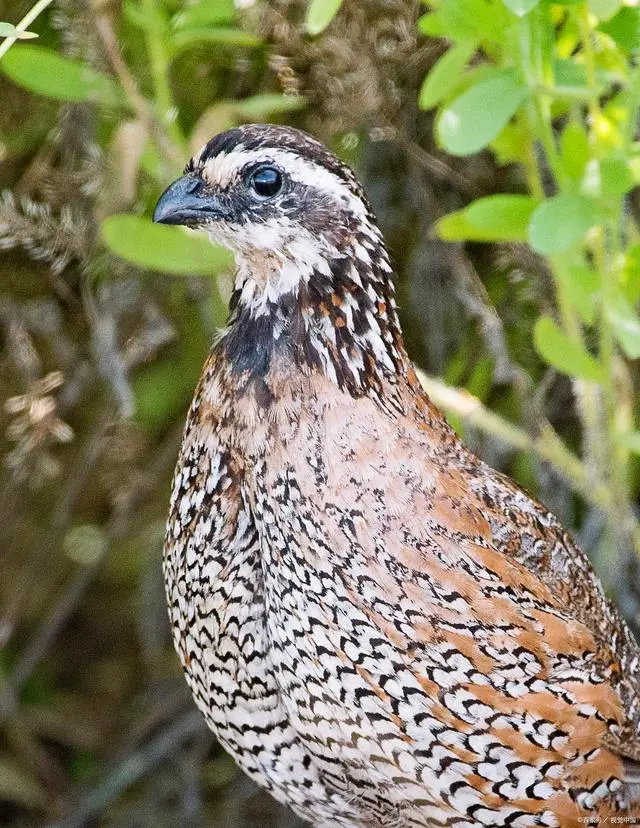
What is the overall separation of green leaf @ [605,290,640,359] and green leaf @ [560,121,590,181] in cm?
29

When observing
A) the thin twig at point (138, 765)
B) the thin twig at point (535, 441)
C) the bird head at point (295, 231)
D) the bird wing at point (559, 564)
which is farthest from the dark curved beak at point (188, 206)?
the thin twig at point (138, 765)

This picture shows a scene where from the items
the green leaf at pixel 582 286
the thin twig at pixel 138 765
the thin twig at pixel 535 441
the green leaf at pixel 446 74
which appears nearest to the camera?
the green leaf at pixel 446 74

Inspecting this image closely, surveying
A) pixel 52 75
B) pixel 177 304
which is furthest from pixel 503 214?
→ pixel 177 304

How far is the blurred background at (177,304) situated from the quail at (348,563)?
51 cm

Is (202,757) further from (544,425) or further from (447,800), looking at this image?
(447,800)

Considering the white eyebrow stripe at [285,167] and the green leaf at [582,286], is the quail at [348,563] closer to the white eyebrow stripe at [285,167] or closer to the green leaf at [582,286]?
the white eyebrow stripe at [285,167]

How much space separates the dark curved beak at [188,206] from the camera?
264 cm

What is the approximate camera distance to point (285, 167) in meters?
2.60

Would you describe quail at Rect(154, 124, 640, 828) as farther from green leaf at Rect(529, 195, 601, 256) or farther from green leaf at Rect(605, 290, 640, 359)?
green leaf at Rect(605, 290, 640, 359)

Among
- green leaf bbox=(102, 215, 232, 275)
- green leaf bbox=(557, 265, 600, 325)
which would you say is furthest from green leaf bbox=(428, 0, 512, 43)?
green leaf bbox=(102, 215, 232, 275)

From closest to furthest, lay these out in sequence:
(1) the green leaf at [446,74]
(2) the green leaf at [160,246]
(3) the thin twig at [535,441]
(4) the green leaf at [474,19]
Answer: (4) the green leaf at [474,19] → (1) the green leaf at [446,74] → (2) the green leaf at [160,246] → (3) the thin twig at [535,441]

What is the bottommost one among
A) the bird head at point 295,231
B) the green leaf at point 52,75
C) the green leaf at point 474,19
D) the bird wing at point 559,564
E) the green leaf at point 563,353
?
the bird wing at point 559,564

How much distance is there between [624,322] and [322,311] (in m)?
0.69

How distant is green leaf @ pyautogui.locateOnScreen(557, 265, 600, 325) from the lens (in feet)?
9.98
